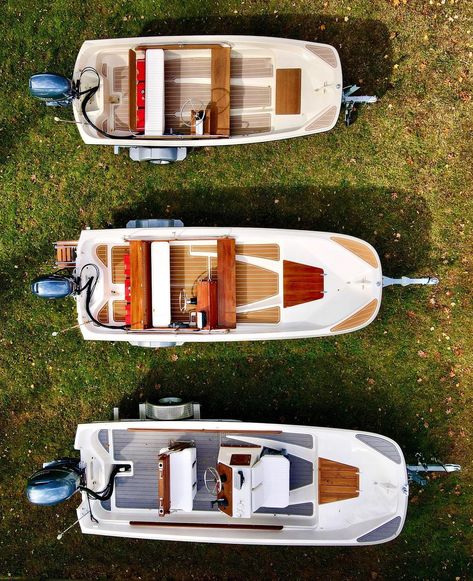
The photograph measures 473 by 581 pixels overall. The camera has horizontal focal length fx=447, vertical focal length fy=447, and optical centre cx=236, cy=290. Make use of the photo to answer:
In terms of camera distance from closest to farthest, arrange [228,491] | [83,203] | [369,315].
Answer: [228,491], [369,315], [83,203]

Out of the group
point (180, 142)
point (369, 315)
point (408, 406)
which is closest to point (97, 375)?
point (180, 142)

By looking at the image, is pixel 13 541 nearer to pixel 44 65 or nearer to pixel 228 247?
pixel 228 247

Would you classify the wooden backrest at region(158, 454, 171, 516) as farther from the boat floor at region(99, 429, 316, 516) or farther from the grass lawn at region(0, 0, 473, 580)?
the grass lawn at region(0, 0, 473, 580)

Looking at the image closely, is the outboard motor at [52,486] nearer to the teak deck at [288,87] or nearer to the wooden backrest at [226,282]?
the wooden backrest at [226,282]

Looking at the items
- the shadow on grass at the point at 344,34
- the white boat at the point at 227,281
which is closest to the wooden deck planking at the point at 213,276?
the white boat at the point at 227,281

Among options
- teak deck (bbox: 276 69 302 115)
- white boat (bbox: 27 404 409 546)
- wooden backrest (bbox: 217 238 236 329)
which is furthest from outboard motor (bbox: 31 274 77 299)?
teak deck (bbox: 276 69 302 115)
